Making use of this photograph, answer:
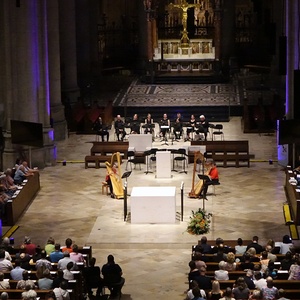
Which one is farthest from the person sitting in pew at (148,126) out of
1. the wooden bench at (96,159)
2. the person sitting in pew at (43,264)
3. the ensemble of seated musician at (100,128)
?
the person sitting in pew at (43,264)

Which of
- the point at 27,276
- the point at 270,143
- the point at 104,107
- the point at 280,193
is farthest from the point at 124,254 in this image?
the point at 104,107

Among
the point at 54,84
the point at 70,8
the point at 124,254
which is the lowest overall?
the point at 124,254

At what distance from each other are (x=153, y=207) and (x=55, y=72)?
14.2 metres

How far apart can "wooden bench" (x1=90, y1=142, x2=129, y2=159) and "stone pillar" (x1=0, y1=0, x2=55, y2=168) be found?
6.90 ft

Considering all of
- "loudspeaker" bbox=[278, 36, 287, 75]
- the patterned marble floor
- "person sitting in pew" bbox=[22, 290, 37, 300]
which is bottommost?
the patterned marble floor

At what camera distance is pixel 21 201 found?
30516mm

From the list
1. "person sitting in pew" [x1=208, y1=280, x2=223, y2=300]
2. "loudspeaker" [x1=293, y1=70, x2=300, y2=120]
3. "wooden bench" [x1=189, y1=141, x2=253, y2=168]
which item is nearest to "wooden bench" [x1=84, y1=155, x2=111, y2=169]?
"wooden bench" [x1=189, y1=141, x2=253, y2=168]

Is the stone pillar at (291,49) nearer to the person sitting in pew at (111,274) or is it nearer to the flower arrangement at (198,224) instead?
the flower arrangement at (198,224)

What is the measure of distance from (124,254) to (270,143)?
16.0 metres

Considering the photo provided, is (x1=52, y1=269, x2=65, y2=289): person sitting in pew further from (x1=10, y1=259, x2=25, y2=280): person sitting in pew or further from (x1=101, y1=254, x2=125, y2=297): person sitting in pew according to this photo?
(x1=101, y1=254, x2=125, y2=297): person sitting in pew

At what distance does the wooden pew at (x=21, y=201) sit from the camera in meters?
29.3

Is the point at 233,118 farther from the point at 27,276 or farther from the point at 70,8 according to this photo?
the point at 27,276

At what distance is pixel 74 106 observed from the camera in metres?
46.7

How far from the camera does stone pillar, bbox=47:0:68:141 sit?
40844 mm
